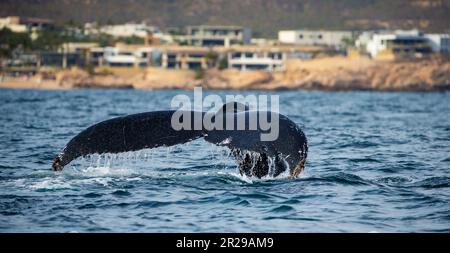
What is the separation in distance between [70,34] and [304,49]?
47.8m

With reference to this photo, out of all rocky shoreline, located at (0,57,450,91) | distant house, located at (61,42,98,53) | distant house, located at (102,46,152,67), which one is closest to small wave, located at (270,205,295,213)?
rocky shoreline, located at (0,57,450,91)

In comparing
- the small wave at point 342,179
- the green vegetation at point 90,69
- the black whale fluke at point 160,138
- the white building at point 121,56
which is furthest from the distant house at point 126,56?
the black whale fluke at point 160,138

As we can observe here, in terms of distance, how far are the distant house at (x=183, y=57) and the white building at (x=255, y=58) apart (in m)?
4.31

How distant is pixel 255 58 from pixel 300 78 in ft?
43.6

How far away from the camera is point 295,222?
12.3 meters

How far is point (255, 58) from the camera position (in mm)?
138875

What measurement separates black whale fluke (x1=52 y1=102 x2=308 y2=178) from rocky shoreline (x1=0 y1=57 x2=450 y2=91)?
112 metres

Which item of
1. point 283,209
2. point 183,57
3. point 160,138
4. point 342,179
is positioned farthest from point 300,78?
point 160,138

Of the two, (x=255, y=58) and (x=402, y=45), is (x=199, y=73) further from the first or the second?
(x=402, y=45)

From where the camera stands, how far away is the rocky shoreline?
125 m

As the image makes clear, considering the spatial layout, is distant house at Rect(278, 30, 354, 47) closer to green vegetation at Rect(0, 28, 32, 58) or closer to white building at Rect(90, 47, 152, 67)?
white building at Rect(90, 47, 152, 67)

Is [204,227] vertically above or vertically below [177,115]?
below

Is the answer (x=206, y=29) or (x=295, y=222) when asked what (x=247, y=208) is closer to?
(x=295, y=222)
